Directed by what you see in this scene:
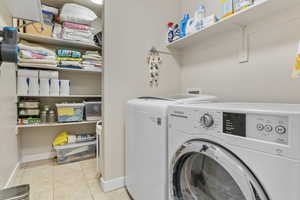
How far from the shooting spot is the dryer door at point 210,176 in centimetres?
50

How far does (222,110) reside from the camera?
595 millimetres

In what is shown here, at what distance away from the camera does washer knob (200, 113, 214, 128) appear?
0.63 metres

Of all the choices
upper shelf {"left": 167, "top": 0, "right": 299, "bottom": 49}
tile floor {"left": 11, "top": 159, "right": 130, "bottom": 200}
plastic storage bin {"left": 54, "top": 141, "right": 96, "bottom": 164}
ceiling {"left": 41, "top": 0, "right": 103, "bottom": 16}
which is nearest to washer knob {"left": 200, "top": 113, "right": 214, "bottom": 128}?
upper shelf {"left": 167, "top": 0, "right": 299, "bottom": 49}

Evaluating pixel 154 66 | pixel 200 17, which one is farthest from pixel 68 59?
pixel 200 17

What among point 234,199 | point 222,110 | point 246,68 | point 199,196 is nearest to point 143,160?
point 199,196

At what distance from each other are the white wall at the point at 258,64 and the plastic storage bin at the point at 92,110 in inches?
60.6

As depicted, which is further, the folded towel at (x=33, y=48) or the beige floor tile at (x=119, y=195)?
the folded towel at (x=33, y=48)

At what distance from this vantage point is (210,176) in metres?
0.76

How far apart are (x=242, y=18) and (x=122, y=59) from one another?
Answer: 3.55 ft

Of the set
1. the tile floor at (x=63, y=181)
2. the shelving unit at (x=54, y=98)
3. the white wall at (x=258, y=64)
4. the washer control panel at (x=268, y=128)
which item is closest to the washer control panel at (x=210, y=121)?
the washer control panel at (x=268, y=128)

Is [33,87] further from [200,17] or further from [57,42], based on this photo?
[200,17]

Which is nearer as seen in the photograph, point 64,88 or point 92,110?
point 64,88

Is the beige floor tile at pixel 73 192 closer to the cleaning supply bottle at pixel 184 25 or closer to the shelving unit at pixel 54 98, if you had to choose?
the shelving unit at pixel 54 98

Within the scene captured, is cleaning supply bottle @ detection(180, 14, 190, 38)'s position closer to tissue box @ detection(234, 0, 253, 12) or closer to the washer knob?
tissue box @ detection(234, 0, 253, 12)
